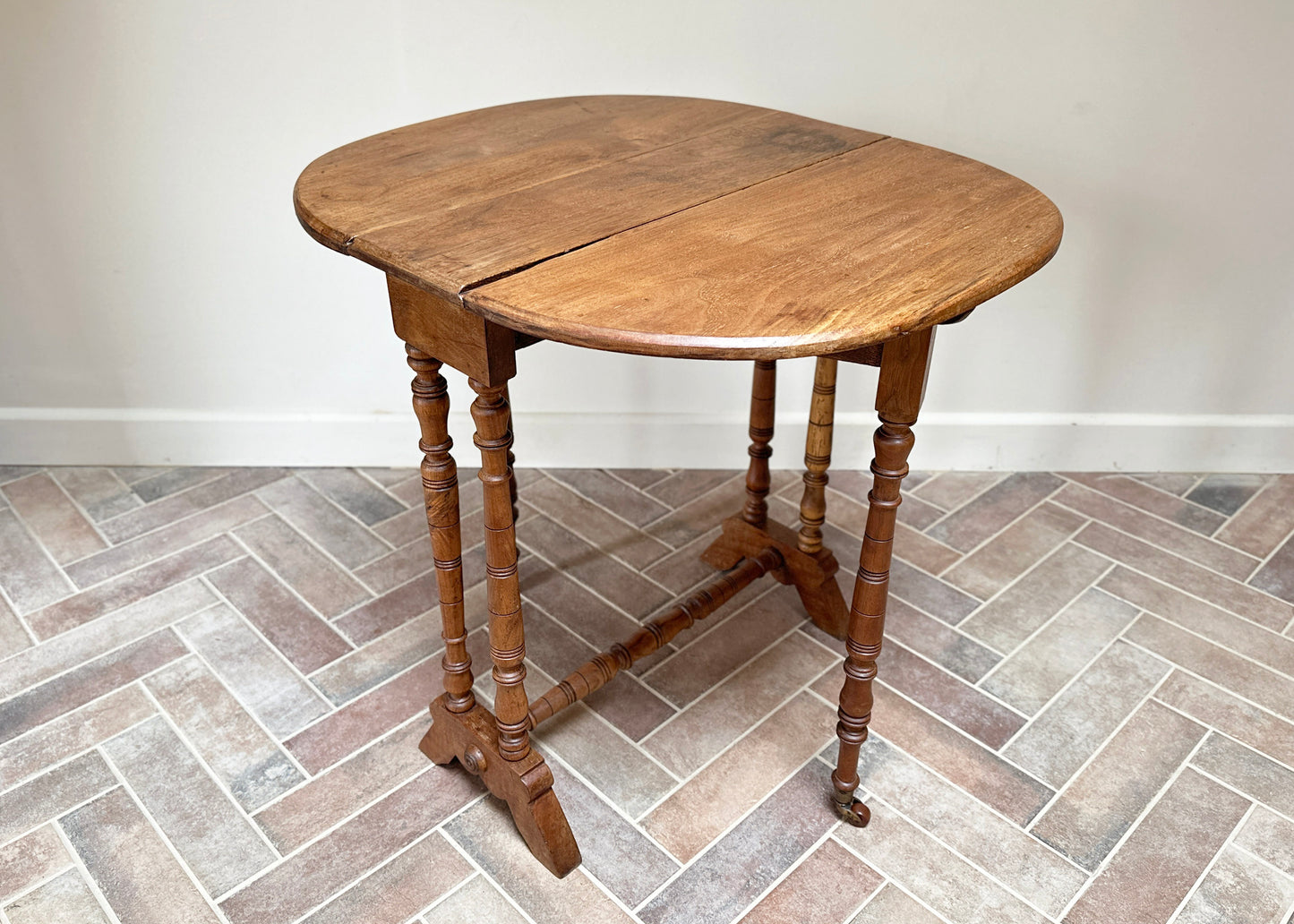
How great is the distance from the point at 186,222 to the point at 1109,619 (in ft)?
8.41

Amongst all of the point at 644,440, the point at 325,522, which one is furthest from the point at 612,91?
the point at 325,522

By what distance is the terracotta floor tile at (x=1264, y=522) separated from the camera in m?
2.80

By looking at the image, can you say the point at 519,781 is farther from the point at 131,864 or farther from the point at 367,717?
the point at 131,864

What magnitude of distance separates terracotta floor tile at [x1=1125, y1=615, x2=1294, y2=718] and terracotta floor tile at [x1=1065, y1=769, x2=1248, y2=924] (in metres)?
0.33

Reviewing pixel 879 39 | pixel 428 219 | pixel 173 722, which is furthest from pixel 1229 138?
pixel 173 722

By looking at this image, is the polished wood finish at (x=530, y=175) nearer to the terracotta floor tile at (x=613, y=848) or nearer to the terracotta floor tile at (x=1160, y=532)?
the terracotta floor tile at (x=613, y=848)

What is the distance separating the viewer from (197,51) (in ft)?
8.62

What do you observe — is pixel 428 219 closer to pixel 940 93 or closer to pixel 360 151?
pixel 360 151

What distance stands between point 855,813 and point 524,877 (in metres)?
0.62

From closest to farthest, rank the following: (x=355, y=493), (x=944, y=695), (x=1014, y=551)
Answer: (x=944, y=695), (x=1014, y=551), (x=355, y=493)

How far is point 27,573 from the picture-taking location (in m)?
2.65

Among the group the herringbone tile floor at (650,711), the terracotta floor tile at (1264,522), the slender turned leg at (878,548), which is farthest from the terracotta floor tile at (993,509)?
the slender turned leg at (878,548)

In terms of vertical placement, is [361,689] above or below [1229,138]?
below

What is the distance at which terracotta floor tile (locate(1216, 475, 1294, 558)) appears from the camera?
2.80 m
